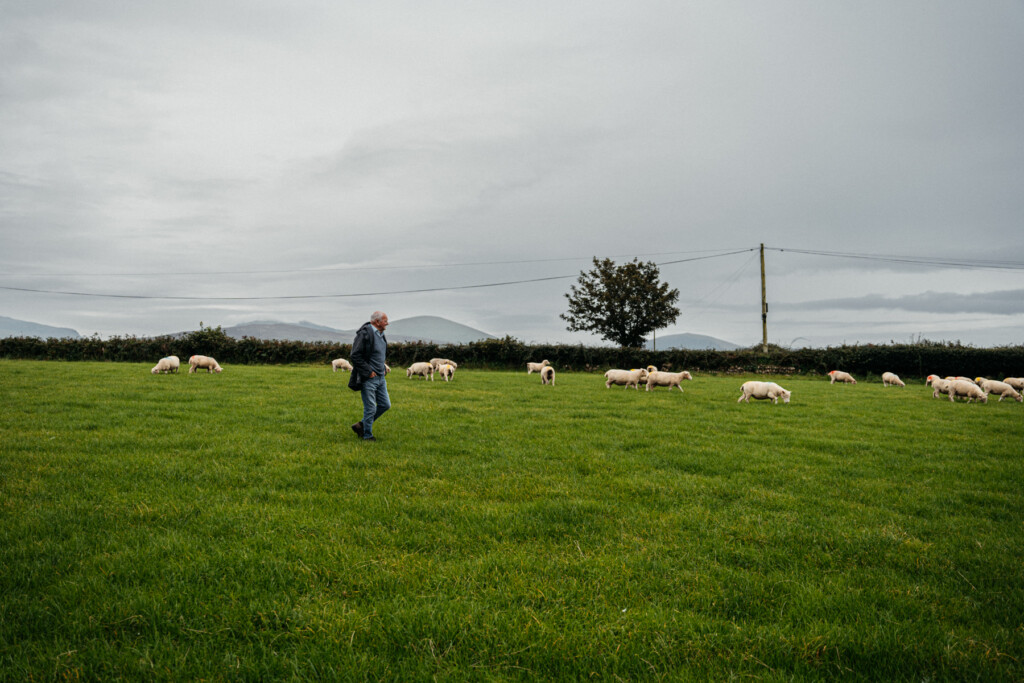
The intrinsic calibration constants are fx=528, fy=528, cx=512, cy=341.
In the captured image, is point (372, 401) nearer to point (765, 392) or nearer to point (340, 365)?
point (765, 392)

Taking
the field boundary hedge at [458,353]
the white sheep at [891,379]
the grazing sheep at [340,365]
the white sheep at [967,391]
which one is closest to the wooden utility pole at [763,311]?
the field boundary hedge at [458,353]

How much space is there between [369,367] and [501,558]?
622cm

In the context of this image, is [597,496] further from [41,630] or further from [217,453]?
[217,453]

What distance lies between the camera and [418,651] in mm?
3176

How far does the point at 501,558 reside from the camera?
438 centimetres

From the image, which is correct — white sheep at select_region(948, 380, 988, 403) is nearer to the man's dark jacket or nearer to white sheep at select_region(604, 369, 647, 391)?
white sheep at select_region(604, 369, 647, 391)

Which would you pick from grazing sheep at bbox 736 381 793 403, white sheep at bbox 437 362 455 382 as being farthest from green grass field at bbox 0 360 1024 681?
white sheep at bbox 437 362 455 382

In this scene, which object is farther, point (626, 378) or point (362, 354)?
point (626, 378)

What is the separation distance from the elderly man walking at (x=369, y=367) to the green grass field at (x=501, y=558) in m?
0.52

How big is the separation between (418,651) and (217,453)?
6.17m

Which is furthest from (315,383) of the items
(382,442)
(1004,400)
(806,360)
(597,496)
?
(806,360)

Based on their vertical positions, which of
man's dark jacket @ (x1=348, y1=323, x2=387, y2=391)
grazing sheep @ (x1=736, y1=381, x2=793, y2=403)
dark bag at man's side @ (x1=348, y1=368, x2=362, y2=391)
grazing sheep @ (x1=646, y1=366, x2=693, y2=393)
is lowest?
grazing sheep @ (x1=736, y1=381, x2=793, y2=403)

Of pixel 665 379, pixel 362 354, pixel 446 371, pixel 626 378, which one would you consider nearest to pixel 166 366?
pixel 446 371

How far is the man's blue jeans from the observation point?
9602mm
